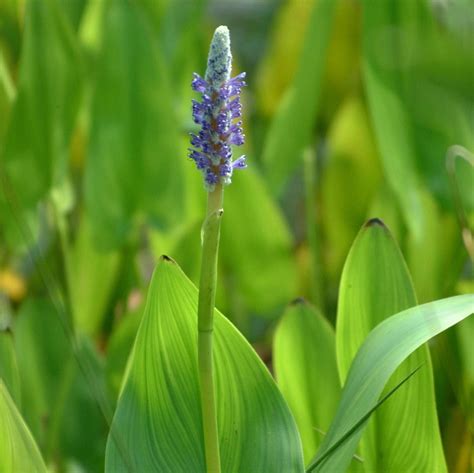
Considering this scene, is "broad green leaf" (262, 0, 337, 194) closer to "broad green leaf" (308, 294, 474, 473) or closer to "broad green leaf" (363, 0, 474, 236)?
"broad green leaf" (363, 0, 474, 236)

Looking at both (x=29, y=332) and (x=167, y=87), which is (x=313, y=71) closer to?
(x=167, y=87)

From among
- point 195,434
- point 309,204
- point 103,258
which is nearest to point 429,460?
point 195,434

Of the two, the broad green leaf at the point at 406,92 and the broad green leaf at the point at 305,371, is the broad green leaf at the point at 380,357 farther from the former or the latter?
the broad green leaf at the point at 406,92

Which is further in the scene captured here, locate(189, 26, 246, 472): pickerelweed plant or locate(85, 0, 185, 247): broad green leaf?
locate(85, 0, 185, 247): broad green leaf

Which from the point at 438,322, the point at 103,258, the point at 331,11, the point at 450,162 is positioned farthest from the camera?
the point at 103,258

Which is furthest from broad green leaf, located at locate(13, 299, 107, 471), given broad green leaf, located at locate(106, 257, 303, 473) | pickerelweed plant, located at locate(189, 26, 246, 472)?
pickerelweed plant, located at locate(189, 26, 246, 472)
